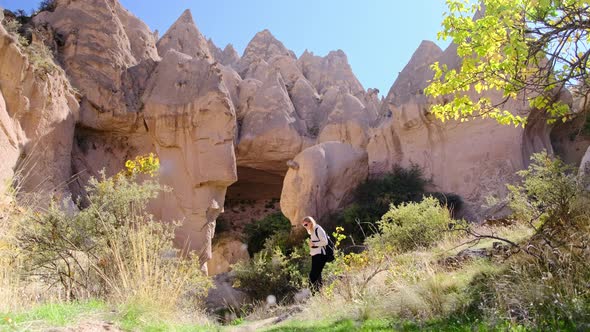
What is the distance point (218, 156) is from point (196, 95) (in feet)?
6.43

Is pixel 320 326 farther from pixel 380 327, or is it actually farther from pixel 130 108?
pixel 130 108

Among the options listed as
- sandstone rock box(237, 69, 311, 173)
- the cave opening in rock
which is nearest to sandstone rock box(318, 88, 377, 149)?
sandstone rock box(237, 69, 311, 173)

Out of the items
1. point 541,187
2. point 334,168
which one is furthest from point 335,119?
point 541,187

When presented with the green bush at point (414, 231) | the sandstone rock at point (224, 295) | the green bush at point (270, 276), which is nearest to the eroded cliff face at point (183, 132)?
the sandstone rock at point (224, 295)

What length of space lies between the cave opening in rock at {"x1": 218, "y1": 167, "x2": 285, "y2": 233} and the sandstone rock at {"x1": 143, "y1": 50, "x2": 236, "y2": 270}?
6.15 m

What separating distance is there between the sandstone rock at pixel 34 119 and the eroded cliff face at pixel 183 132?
0.08 ft

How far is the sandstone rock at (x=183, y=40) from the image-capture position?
2078 centimetres

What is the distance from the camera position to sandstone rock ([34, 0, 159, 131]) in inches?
511

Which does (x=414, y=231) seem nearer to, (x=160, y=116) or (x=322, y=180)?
(x=322, y=180)

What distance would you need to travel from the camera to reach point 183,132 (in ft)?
47.3

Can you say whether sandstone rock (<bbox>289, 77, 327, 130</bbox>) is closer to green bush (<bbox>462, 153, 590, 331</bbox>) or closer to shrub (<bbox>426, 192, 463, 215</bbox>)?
shrub (<bbox>426, 192, 463, 215</bbox>)

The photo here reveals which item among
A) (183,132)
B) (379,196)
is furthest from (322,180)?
(183,132)

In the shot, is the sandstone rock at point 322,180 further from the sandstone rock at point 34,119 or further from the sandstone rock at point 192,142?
the sandstone rock at point 34,119

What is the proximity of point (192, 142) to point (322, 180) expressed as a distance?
4293 millimetres
